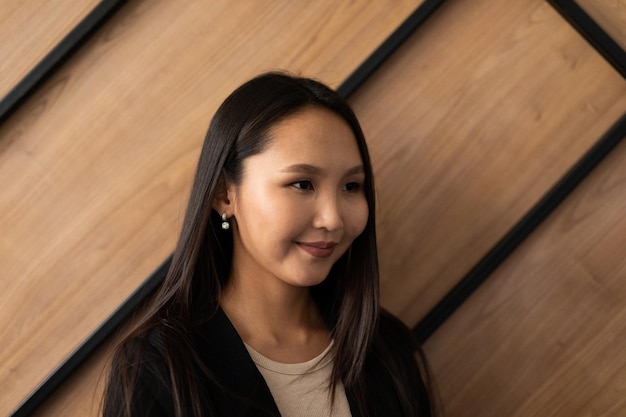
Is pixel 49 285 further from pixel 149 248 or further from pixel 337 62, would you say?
pixel 337 62

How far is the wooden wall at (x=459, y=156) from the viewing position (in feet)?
4.33

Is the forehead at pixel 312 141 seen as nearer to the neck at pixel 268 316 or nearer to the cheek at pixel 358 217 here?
the cheek at pixel 358 217

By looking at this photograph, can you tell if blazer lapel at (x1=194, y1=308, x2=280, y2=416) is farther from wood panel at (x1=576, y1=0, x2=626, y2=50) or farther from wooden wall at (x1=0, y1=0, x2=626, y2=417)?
wood panel at (x1=576, y1=0, x2=626, y2=50)

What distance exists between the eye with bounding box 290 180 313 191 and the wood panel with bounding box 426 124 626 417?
1.75 feet

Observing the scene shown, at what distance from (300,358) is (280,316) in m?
0.08

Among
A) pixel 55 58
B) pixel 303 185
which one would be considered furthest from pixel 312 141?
pixel 55 58

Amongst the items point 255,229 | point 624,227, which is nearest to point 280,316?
point 255,229

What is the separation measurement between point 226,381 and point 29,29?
76 cm

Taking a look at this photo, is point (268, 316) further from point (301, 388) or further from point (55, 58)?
point (55, 58)

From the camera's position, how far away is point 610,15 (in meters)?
1.39

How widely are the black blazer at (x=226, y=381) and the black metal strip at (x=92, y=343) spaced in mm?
234

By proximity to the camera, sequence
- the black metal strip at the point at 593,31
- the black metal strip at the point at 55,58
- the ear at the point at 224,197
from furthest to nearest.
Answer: the black metal strip at the point at 593,31, the black metal strip at the point at 55,58, the ear at the point at 224,197

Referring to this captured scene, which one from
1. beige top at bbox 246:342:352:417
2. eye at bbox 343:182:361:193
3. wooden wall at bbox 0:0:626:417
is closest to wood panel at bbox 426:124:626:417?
wooden wall at bbox 0:0:626:417

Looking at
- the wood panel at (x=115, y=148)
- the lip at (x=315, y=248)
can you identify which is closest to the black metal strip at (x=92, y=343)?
the wood panel at (x=115, y=148)
